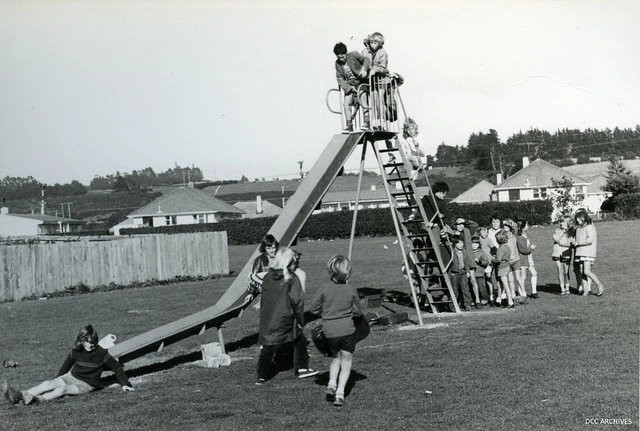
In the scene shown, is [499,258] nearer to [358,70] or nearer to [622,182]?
[358,70]

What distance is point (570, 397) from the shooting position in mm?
7582

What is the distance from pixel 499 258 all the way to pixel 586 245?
2.21 metres

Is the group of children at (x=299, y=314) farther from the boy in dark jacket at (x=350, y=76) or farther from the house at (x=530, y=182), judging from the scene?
the house at (x=530, y=182)

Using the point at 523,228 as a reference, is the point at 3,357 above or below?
below

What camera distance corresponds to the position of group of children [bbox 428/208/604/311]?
15125mm

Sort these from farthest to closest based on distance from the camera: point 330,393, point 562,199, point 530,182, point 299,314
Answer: point 530,182
point 562,199
point 299,314
point 330,393

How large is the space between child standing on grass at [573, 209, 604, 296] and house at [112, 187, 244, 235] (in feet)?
256

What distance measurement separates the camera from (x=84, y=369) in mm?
9586

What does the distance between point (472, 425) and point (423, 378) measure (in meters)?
2.18

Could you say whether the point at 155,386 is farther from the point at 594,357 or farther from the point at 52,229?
the point at 52,229

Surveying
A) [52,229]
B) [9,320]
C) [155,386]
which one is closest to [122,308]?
[9,320]

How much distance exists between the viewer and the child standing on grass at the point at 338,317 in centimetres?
821

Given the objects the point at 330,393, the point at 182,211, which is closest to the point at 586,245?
the point at 330,393

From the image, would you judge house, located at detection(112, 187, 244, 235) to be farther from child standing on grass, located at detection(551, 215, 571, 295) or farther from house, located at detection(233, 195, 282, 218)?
child standing on grass, located at detection(551, 215, 571, 295)
